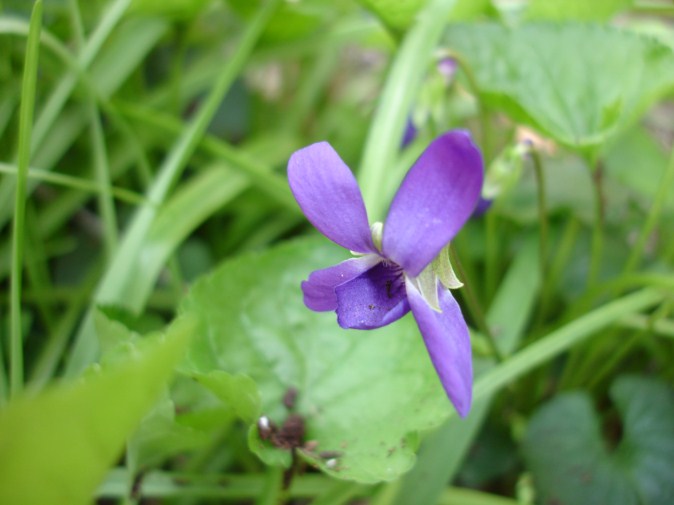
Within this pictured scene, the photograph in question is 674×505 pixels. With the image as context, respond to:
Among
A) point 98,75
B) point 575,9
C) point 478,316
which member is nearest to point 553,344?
point 478,316

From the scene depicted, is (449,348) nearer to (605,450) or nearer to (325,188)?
(325,188)

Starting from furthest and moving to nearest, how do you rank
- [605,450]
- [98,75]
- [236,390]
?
1. [98,75]
2. [605,450]
3. [236,390]

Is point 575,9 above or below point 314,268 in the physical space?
above

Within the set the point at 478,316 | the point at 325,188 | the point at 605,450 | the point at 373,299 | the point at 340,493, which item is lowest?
the point at 605,450

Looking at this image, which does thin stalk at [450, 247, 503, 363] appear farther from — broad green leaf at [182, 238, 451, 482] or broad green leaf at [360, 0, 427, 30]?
broad green leaf at [360, 0, 427, 30]

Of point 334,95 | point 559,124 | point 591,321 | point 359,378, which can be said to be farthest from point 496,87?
point 334,95

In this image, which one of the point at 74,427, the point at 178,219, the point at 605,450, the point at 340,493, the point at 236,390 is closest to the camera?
the point at 74,427

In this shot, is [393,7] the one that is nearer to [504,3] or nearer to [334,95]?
[504,3]
